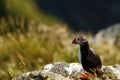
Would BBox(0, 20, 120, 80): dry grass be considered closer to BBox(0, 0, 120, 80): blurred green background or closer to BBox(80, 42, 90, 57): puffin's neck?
BBox(0, 0, 120, 80): blurred green background

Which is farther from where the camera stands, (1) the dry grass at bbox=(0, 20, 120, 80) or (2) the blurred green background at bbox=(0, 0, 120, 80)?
(1) the dry grass at bbox=(0, 20, 120, 80)

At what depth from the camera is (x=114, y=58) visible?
38.7 ft

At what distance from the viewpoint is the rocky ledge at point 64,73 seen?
20.7ft

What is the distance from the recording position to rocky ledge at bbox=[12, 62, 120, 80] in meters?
6.30

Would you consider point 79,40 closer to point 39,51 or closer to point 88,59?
point 88,59

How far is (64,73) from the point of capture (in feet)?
22.9

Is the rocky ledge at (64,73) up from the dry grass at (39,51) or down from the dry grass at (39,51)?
down

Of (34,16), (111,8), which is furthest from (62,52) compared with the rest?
(111,8)

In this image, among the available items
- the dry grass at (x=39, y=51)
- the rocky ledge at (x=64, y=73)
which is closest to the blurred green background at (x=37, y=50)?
the dry grass at (x=39, y=51)

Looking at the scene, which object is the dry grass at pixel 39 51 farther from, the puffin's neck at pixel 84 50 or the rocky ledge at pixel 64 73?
the puffin's neck at pixel 84 50

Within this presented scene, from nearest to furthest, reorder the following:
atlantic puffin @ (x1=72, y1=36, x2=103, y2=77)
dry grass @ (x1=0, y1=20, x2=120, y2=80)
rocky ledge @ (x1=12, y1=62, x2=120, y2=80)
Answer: rocky ledge @ (x1=12, y1=62, x2=120, y2=80)
atlantic puffin @ (x1=72, y1=36, x2=103, y2=77)
dry grass @ (x1=0, y1=20, x2=120, y2=80)

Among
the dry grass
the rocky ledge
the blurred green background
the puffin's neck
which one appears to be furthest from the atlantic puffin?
the dry grass

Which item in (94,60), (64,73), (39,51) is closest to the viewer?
(94,60)

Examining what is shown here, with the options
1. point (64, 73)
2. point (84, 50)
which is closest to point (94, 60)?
A: point (84, 50)
